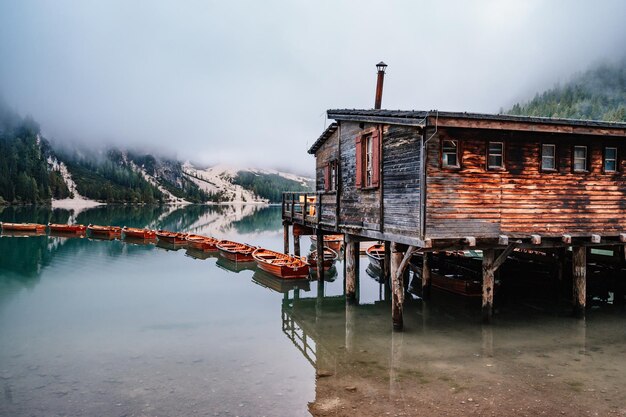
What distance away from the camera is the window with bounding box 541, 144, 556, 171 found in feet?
55.8

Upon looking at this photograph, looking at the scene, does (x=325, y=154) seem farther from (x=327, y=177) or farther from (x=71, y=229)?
(x=71, y=229)

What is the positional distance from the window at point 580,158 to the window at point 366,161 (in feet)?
24.2

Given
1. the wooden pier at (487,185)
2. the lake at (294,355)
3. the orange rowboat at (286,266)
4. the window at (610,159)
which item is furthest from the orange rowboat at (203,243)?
the window at (610,159)

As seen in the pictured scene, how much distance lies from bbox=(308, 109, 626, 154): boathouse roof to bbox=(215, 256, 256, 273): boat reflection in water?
19.3m

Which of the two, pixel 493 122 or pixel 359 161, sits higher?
pixel 493 122

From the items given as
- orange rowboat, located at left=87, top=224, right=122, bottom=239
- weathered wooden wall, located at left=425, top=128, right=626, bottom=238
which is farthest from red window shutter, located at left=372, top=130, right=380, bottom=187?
orange rowboat, located at left=87, top=224, right=122, bottom=239

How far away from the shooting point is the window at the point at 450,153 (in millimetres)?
15656

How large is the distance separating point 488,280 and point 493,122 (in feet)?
18.9

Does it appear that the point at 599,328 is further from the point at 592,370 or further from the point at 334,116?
the point at 334,116

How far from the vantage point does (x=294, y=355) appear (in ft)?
48.9

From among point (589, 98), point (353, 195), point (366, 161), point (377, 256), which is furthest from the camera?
point (589, 98)

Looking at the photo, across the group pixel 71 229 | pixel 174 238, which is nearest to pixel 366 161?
pixel 174 238

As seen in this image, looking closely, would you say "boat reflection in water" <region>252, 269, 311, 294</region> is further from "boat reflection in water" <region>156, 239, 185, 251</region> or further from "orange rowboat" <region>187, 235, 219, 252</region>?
"boat reflection in water" <region>156, 239, 185, 251</region>

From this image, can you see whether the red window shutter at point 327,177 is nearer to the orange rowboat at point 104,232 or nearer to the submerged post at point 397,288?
the submerged post at point 397,288
